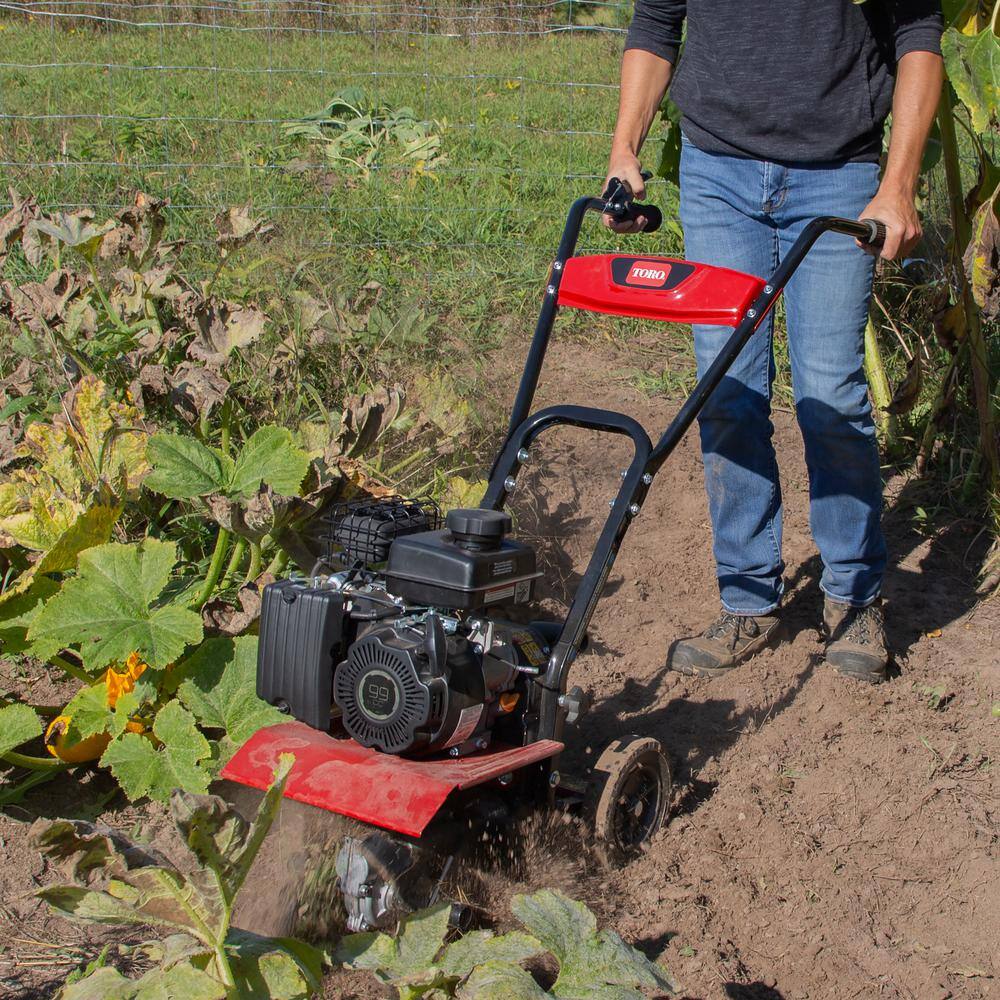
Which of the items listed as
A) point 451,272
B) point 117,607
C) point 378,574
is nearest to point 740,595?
point 378,574

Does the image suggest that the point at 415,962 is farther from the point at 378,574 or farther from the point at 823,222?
the point at 823,222

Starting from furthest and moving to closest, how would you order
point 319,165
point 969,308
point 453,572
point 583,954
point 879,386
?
point 319,165 < point 879,386 < point 969,308 < point 453,572 < point 583,954

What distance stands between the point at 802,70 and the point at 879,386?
5.37ft

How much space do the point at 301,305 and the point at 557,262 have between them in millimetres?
1093

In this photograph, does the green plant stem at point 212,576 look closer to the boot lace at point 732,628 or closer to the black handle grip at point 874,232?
the boot lace at point 732,628

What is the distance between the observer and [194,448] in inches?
102

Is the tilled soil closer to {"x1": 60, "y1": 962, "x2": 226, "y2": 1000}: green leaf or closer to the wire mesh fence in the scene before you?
{"x1": 60, "y1": 962, "x2": 226, "y2": 1000}: green leaf

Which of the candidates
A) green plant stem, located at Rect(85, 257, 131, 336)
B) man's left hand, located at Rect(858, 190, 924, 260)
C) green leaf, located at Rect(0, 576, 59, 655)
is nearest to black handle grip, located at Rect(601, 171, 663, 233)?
man's left hand, located at Rect(858, 190, 924, 260)

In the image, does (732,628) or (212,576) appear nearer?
(212,576)

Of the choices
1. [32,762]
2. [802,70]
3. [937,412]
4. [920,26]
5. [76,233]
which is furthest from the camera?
[937,412]

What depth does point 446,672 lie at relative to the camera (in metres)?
2.08

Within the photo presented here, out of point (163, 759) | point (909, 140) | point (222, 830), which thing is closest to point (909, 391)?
point (909, 140)

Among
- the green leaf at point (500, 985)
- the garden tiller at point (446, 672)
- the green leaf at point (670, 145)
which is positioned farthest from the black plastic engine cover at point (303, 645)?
the green leaf at point (670, 145)

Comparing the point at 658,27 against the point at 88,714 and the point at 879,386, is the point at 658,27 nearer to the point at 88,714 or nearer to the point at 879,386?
the point at 879,386
